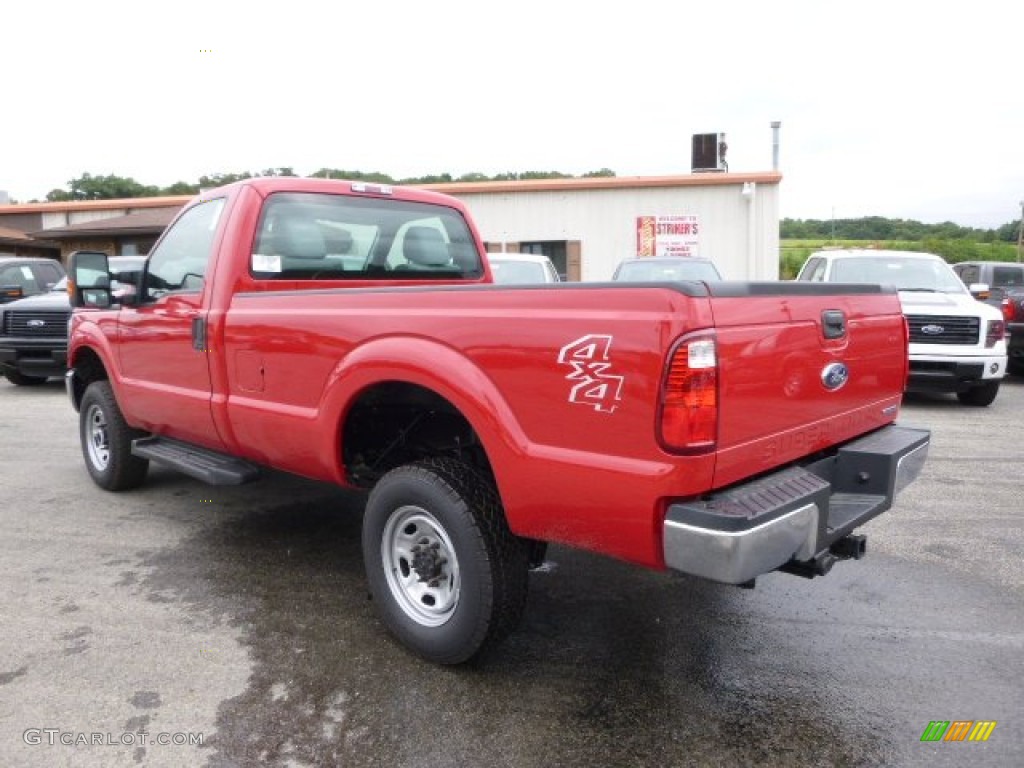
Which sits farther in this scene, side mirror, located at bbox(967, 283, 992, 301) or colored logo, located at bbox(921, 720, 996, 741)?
side mirror, located at bbox(967, 283, 992, 301)

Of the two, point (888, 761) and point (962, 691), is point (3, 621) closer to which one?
point (888, 761)

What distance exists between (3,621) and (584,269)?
1811 centimetres

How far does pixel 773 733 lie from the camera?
108 inches

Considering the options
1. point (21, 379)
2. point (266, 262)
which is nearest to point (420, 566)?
point (266, 262)

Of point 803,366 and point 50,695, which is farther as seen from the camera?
point 50,695

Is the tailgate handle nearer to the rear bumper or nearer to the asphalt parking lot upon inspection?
the rear bumper

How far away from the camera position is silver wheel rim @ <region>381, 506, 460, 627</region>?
10.3 feet

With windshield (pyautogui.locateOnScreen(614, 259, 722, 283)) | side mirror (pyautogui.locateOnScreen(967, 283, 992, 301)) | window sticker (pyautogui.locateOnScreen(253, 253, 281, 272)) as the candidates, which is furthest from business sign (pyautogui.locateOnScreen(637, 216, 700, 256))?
window sticker (pyautogui.locateOnScreen(253, 253, 281, 272))

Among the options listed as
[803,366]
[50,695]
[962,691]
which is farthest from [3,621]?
[962,691]

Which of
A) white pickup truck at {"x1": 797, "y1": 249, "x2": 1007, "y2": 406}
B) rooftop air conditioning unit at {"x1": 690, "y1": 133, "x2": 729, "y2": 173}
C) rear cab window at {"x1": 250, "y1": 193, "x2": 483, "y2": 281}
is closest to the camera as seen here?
rear cab window at {"x1": 250, "y1": 193, "x2": 483, "y2": 281}

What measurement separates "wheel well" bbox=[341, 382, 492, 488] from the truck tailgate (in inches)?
44.0

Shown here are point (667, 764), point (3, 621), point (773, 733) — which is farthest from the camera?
point (3, 621)

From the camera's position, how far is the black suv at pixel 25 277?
495 inches

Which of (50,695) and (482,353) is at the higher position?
(482,353)
